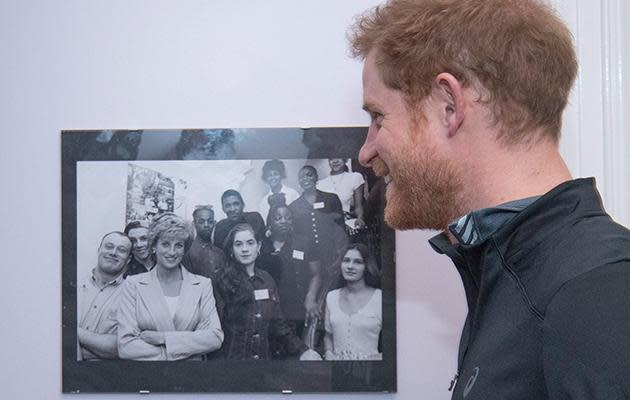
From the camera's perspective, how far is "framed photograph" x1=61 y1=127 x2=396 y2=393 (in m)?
1.45

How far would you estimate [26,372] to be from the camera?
1484 mm

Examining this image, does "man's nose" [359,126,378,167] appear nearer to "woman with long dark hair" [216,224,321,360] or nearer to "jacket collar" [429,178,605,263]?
"jacket collar" [429,178,605,263]

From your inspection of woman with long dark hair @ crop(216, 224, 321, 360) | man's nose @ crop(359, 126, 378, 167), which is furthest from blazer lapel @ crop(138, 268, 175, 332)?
man's nose @ crop(359, 126, 378, 167)

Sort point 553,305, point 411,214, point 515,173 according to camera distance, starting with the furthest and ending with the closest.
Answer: point 411,214 → point 515,173 → point 553,305

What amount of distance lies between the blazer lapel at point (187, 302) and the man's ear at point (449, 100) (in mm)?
713

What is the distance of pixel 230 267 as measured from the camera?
1456 mm

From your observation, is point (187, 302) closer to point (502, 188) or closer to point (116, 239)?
point (116, 239)

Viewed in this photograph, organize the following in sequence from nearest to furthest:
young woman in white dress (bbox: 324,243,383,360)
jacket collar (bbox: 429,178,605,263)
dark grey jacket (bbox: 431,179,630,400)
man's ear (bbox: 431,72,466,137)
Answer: dark grey jacket (bbox: 431,179,630,400) → jacket collar (bbox: 429,178,605,263) → man's ear (bbox: 431,72,466,137) → young woman in white dress (bbox: 324,243,383,360)

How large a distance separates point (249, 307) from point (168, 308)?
16cm

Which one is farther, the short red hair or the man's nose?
the man's nose

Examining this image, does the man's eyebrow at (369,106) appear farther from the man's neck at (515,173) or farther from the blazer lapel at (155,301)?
the blazer lapel at (155,301)

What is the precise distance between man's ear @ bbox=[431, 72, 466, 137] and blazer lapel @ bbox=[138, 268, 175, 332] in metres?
0.76

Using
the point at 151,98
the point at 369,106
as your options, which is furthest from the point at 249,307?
Result: the point at 369,106

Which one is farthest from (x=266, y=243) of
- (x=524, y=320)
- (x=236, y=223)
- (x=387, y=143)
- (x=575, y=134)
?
(x=524, y=320)
